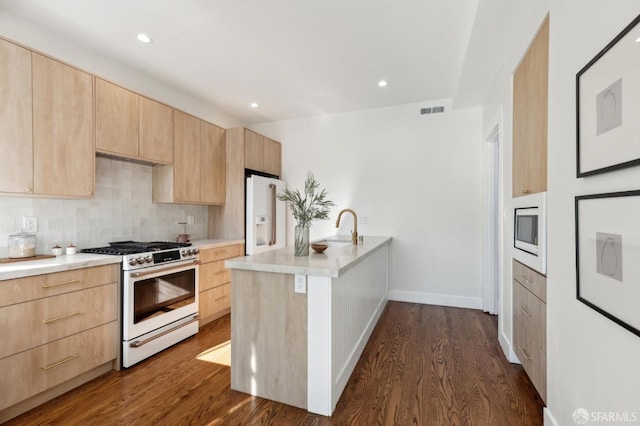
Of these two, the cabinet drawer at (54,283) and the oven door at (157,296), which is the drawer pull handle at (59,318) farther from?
the oven door at (157,296)

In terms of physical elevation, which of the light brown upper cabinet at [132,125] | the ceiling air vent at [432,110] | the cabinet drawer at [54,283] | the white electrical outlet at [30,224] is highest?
the ceiling air vent at [432,110]

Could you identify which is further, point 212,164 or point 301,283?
point 212,164

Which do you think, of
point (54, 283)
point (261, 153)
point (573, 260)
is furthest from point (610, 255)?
point (261, 153)

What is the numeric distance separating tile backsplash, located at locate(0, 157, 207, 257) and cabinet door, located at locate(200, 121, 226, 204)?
16.4 inches

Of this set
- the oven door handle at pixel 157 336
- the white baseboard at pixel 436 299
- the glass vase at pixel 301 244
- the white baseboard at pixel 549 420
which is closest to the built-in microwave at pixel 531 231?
the white baseboard at pixel 549 420

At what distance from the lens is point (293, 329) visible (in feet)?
6.12

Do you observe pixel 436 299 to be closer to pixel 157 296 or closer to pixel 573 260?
pixel 573 260

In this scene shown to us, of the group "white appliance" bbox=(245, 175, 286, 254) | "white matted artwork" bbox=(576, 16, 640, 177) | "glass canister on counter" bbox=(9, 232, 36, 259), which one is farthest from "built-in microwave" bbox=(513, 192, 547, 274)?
"glass canister on counter" bbox=(9, 232, 36, 259)

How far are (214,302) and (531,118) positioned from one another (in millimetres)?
3456

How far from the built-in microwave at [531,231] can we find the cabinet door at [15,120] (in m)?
3.50

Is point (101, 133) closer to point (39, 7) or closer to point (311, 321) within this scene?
point (39, 7)

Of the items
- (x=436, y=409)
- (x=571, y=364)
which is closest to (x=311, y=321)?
(x=436, y=409)

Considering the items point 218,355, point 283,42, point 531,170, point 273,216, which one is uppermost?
point 283,42

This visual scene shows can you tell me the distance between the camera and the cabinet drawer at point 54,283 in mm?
1761
